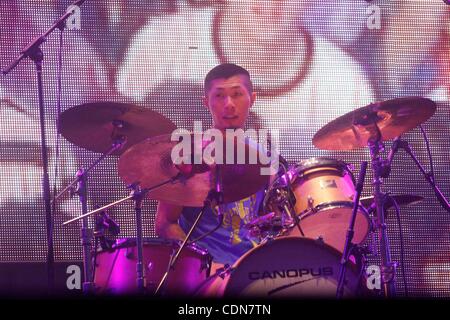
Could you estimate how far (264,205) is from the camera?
3785mm

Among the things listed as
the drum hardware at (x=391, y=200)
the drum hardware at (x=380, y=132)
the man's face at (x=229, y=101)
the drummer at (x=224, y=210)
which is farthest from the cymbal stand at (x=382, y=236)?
the man's face at (x=229, y=101)

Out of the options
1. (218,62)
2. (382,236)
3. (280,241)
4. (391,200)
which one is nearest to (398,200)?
(391,200)

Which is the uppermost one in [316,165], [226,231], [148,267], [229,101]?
[229,101]

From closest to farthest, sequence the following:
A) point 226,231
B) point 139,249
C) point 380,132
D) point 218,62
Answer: point 139,249
point 380,132
point 226,231
point 218,62

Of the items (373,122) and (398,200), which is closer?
(373,122)

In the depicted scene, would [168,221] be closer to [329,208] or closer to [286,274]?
[329,208]

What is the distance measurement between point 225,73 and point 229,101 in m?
0.16

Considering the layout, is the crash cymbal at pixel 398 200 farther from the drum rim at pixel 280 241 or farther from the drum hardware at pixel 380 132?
the drum rim at pixel 280 241

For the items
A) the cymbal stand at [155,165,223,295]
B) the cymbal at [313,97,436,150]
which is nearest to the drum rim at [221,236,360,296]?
the cymbal stand at [155,165,223,295]

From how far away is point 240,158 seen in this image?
3.43m

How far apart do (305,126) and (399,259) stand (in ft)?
3.16

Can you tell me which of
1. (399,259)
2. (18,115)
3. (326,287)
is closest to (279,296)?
(326,287)

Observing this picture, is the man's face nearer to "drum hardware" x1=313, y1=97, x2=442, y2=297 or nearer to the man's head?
the man's head

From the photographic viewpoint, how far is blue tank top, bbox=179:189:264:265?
4.16 meters
